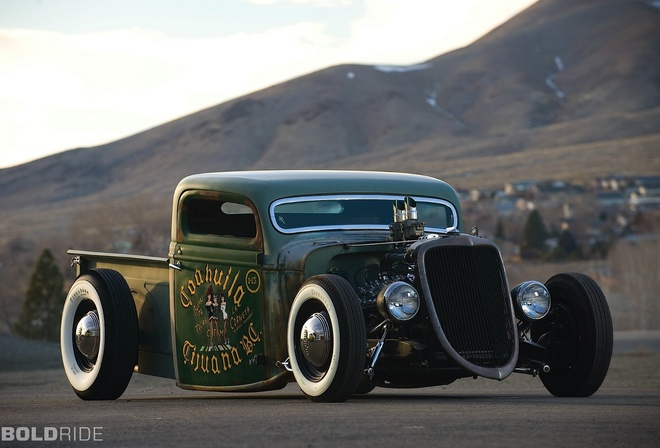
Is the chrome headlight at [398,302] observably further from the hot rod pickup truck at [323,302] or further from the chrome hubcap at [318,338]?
the chrome hubcap at [318,338]

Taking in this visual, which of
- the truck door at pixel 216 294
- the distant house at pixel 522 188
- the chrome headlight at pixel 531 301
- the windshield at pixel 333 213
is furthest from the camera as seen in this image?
the distant house at pixel 522 188

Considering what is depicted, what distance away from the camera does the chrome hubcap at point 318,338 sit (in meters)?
9.16

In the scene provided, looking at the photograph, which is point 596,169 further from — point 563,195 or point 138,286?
point 138,286

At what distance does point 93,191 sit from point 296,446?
187635 millimetres

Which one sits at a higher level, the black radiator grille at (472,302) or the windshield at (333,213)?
the windshield at (333,213)

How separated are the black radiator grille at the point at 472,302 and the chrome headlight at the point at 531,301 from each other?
289 millimetres

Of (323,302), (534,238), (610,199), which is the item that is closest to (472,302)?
(323,302)

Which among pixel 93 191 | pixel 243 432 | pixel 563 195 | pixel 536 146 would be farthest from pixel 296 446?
pixel 93 191

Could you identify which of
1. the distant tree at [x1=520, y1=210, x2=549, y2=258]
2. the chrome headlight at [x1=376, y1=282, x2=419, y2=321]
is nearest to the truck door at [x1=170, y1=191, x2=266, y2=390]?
the chrome headlight at [x1=376, y1=282, x2=419, y2=321]

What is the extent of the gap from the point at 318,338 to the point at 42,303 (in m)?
40.4

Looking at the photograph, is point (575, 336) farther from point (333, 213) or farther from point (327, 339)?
point (333, 213)

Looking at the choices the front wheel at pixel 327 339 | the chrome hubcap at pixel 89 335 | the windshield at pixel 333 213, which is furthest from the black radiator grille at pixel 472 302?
the chrome hubcap at pixel 89 335

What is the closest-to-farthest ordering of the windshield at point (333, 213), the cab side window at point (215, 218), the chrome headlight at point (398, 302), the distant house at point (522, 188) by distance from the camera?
the chrome headlight at point (398, 302) < the windshield at point (333, 213) < the cab side window at point (215, 218) < the distant house at point (522, 188)

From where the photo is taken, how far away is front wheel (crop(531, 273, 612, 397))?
9.93 meters
